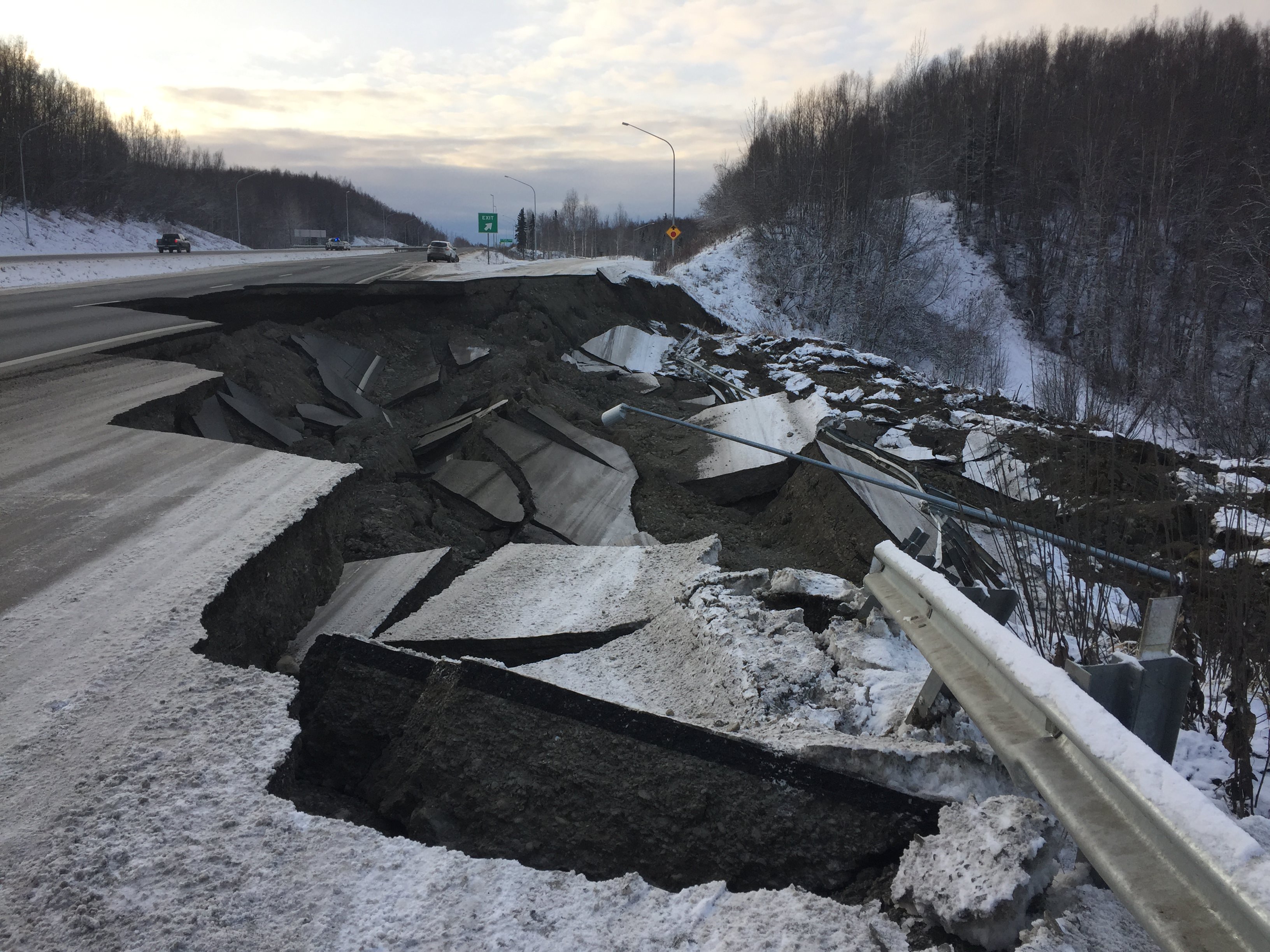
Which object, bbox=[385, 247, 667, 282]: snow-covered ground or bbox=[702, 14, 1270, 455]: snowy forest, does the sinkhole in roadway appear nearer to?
bbox=[385, 247, 667, 282]: snow-covered ground

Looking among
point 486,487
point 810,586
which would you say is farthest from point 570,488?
point 810,586

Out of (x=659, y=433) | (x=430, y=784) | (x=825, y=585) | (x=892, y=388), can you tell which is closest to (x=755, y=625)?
(x=825, y=585)

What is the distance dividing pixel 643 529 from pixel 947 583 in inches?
233

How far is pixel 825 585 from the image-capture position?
3.86 m

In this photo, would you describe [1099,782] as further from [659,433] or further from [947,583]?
[659,433]

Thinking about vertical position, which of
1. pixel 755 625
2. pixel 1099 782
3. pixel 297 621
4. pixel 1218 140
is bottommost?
pixel 297 621

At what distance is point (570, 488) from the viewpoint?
28.3ft

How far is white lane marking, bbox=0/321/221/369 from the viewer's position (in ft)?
25.1

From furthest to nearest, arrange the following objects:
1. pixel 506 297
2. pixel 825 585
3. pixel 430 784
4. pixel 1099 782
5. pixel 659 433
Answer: pixel 506 297, pixel 659 433, pixel 825 585, pixel 430 784, pixel 1099 782

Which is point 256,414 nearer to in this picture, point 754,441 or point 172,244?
point 754,441

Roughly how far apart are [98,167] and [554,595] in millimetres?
69082

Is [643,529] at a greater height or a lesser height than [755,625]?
lesser

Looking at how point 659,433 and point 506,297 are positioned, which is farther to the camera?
point 506,297

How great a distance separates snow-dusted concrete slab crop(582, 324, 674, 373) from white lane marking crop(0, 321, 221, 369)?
851cm
